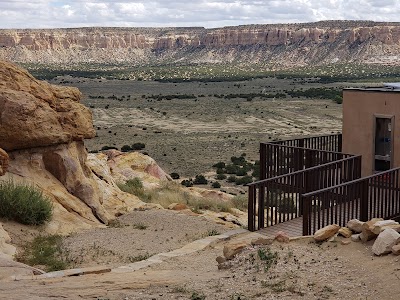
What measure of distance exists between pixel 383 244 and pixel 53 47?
19693 centimetres

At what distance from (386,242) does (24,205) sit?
7.19 m

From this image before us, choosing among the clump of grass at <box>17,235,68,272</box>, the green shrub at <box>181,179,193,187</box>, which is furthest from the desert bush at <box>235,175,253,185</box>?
the clump of grass at <box>17,235,68,272</box>

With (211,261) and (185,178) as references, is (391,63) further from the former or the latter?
(211,261)

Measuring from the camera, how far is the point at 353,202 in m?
12.7

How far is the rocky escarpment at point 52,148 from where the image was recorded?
1435cm

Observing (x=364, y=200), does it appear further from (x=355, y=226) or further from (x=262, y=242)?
(x=262, y=242)

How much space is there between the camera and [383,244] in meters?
9.06

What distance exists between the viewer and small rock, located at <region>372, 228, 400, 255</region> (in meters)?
9.03

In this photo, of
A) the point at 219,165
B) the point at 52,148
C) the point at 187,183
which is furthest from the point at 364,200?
the point at 219,165

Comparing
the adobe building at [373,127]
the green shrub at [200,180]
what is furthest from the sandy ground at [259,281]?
the green shrub at [200,180]

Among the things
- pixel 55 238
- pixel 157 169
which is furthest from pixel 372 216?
pixel 157 169

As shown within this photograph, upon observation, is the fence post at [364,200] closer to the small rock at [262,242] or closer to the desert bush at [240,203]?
the small rock at [262,242]

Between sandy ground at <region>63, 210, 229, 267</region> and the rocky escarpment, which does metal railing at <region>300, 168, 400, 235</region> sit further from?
the rocky escarpment

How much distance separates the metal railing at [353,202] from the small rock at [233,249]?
202 cm
